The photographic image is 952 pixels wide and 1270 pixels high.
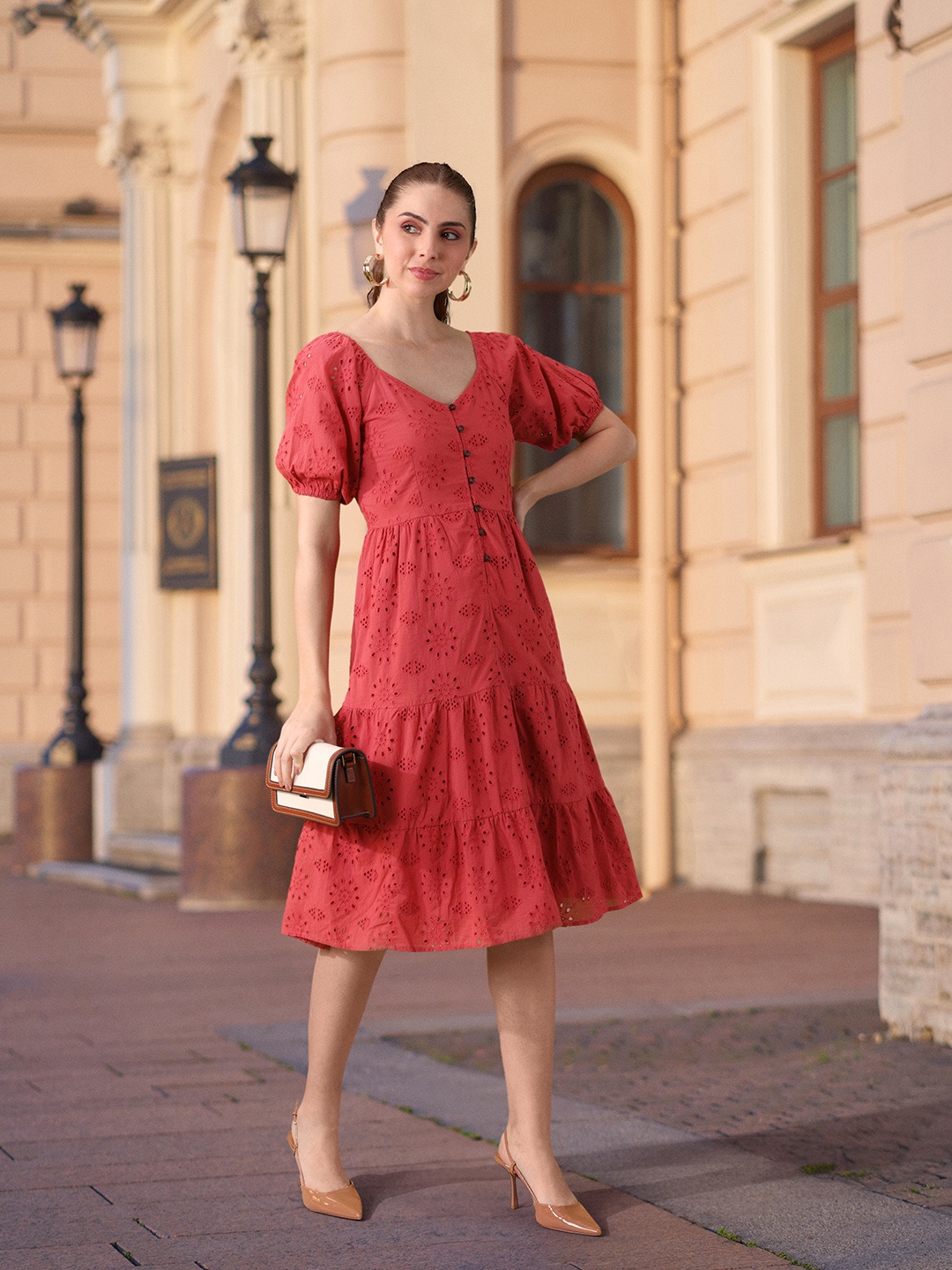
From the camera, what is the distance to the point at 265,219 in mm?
10945

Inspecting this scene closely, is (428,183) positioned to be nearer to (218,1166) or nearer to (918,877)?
(218,1166)

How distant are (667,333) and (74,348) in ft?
16.5

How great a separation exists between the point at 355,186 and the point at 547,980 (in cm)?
887

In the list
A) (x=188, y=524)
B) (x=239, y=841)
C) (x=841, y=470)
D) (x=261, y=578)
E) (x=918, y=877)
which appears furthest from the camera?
(x=188, y=524)

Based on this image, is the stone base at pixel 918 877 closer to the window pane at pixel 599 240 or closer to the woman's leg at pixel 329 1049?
the woman's leg at pixel 329 1049

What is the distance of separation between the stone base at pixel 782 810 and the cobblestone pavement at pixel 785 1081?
3706 millimetres

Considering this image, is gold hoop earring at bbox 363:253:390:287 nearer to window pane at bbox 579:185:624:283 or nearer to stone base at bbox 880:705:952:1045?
stone base at bbox 880:705:952:1045

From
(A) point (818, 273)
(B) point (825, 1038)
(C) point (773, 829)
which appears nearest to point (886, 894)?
(B) point (825, 1038)

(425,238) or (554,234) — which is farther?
(554,234)

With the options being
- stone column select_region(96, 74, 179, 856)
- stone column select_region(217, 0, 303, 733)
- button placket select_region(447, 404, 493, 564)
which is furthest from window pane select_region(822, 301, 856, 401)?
button placket select_region(447, 404, 493, 564)

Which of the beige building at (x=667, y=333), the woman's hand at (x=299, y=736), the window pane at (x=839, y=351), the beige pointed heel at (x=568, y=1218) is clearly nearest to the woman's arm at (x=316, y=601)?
the woman's hand at (x=299, y=736)

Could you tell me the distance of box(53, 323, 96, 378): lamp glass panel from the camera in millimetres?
15039

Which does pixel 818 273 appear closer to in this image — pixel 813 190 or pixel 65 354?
pixel 813 190

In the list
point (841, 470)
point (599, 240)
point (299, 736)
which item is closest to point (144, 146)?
point (599, 240)
